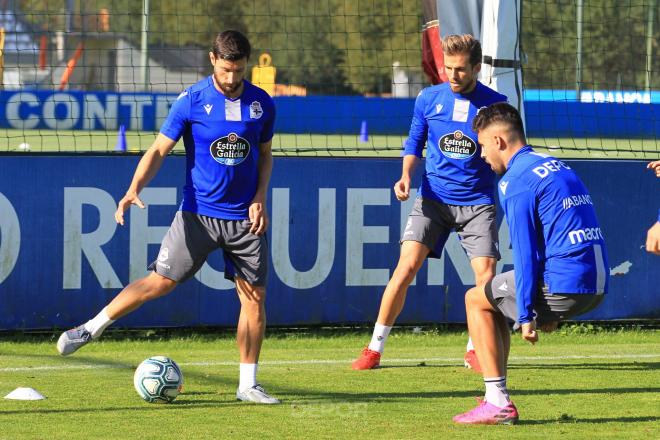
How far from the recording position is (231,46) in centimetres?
678

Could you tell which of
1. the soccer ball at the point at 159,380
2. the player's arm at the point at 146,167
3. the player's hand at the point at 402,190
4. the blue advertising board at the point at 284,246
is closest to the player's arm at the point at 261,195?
the player's arm at the point at 146,167

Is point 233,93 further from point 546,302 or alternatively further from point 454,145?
point 546,302

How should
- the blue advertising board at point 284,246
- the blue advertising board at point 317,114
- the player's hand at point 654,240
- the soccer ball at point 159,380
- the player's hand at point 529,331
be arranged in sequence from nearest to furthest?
the player's hand at point 654,240 < the player's hand at point 529,331 < the soccer ball at point 159,380 < the blue advertising board at point 284,246 < the blue advertising board at point 317,114

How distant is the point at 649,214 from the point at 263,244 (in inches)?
189

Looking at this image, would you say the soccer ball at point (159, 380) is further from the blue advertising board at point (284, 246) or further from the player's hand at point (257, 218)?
the blue advertising board at point (284, 246)

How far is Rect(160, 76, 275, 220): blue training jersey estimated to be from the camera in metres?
7.09

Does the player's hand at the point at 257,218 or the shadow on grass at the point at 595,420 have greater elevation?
the player's hand at the point at 257,218

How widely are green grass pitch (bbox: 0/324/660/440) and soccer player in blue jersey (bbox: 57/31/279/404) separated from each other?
46cm

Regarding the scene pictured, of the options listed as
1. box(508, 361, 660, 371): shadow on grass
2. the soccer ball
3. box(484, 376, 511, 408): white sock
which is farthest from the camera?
box(508, 361, 660, 371): shadow on grass

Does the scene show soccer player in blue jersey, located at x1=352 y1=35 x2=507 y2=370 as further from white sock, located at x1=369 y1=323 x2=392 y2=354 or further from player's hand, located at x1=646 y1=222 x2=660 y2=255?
player's hand, located at x1=646 y1=222 x2=660 y2=255

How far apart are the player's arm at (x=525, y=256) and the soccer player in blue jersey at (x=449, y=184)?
2188mm

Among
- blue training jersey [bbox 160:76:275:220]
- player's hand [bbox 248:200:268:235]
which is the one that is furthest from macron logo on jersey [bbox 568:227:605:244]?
blue training jersey [bbox 160:76:275:220]

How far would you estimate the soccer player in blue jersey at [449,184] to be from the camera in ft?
26.8

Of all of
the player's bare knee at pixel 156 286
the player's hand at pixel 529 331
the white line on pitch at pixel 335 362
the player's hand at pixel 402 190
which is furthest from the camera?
the white line on pitch at pixel 335 362
